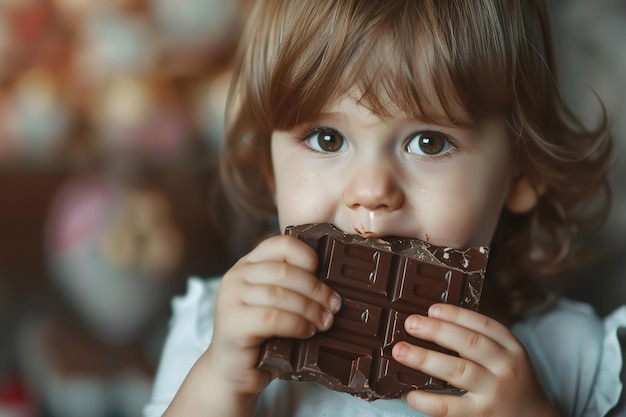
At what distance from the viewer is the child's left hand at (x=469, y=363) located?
0.97 meters

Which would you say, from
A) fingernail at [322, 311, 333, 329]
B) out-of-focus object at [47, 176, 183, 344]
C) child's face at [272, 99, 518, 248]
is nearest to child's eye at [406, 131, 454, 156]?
child's face at [272, 99, 518, 248]

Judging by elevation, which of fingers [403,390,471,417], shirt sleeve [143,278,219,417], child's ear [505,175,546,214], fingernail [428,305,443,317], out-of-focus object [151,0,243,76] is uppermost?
out-of-focus object [151,0,243,76]

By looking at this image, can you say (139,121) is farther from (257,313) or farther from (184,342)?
(257,313)

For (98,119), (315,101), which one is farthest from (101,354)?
(315,101)

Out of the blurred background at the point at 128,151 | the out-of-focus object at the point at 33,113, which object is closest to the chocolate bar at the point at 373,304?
the blurred background at the point at 128,151

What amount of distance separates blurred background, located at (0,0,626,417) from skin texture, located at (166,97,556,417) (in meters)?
0.82

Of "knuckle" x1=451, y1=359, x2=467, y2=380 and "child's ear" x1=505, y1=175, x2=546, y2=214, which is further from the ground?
"child's ear" x1=505, y1=175, x2=546, y2=214

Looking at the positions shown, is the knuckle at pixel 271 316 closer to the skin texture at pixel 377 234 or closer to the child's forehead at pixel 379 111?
the skin texture at pixel 377 234

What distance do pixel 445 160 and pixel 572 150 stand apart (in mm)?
353

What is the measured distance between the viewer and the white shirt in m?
1.23

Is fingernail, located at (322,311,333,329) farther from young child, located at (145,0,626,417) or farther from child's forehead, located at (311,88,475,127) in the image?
child's forehead, located at (311,88,475,127)

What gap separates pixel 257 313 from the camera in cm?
95

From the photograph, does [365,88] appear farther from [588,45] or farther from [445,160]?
[588,45]

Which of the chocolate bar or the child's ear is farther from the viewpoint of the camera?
the child's ear
